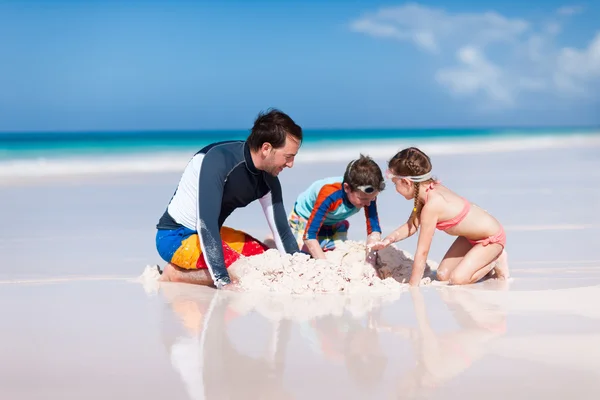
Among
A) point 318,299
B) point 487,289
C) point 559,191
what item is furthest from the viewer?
point 559,191

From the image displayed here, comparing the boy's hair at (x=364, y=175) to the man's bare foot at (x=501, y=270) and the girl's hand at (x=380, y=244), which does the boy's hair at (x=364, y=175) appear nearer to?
the girl's hand at (x=380, y=244)

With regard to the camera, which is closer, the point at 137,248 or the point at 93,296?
the point at 93,296

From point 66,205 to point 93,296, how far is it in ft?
16.4

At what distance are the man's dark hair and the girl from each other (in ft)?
2.67

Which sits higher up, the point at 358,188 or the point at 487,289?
the point at 358,188

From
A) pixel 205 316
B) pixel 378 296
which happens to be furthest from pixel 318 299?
pixel 205 316

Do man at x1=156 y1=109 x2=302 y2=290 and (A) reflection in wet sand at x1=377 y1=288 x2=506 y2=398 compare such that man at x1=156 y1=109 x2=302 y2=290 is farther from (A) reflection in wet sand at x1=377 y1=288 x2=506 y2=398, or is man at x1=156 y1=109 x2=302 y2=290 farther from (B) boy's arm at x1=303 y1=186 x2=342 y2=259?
(A) reflection in wet sand at x1=377 y1=288 x2=506 y2=398

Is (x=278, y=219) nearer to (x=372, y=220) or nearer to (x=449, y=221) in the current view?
(x=372, y=220)

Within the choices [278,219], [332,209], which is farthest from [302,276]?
[332,209]

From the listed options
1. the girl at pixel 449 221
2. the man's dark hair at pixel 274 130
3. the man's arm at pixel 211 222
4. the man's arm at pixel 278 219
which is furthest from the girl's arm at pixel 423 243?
the man's arm at pixel 211 222

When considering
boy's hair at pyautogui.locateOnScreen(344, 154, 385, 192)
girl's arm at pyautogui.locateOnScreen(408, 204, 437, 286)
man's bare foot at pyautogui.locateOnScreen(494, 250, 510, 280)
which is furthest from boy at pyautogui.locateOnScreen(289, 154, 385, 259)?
man's bare foot at pyautogui.locateOnScreen(494, 250, 510, 280)

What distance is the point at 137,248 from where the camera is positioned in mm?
5918

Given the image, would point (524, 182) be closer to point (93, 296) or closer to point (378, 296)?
point (378, 296)

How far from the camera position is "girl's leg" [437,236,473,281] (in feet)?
15.4
